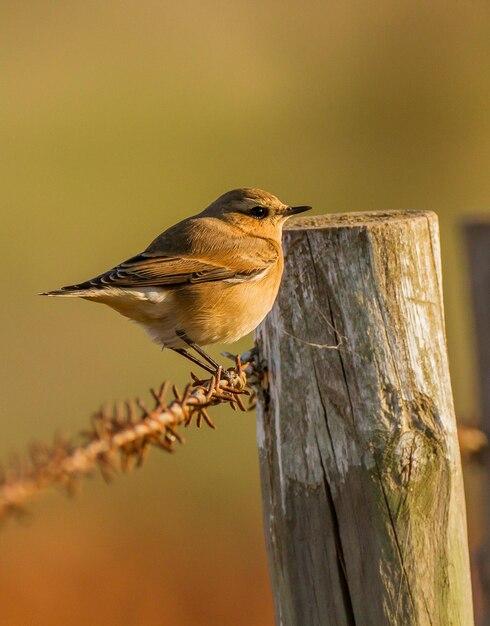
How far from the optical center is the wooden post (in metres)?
4.85

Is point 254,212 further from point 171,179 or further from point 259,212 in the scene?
point 171,179

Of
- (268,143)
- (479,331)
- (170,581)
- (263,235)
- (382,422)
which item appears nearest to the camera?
(382,422)

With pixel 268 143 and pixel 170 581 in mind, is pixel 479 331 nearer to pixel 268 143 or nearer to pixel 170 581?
pixel 170 581

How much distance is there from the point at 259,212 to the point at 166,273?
0.92 metres

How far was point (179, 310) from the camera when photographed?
206 inches

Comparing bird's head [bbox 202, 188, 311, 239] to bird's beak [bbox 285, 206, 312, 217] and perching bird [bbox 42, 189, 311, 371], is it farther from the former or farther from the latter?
perching bird [bbox 42, 189, 311, 371]

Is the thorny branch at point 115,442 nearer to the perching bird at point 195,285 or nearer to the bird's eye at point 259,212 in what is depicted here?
the perching bird at point 195,285

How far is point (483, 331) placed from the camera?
495 cm

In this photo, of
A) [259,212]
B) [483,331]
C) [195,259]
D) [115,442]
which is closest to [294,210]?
[259,212]

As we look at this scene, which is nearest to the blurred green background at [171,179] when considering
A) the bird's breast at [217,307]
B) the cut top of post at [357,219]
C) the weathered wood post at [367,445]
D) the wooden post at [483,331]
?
the wooden post at [483,331]

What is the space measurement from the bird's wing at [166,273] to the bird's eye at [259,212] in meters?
0.60

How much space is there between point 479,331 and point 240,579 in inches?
177

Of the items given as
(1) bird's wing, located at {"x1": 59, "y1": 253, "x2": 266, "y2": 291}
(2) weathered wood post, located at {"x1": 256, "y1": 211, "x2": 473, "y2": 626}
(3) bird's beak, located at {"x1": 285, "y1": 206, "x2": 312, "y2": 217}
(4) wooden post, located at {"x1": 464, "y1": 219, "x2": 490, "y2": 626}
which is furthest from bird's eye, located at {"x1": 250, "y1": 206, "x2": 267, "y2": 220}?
(2) weathered wood post, located at {"x1": 256, "y1": 211, "x2": 473, "y2": 626}

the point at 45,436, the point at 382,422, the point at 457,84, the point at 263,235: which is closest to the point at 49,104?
the point at 457,84
